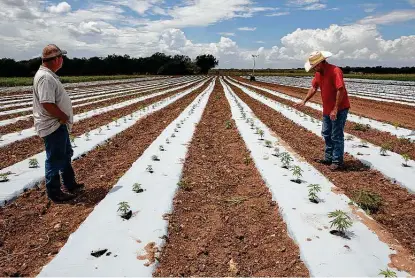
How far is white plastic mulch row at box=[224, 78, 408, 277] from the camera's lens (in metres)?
2.78

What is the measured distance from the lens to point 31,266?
2.93 meters

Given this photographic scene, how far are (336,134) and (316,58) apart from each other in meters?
1.28

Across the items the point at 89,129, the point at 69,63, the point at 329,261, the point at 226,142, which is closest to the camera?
the point at 329,261

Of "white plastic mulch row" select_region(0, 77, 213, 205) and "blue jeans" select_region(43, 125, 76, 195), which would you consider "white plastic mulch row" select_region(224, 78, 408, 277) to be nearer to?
"blue jeans" select_region(43, 125, 76, 195)

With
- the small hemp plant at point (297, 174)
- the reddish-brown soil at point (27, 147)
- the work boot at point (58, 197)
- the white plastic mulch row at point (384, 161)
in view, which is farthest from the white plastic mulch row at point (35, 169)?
the white plastic mulch row at point (384, 161)

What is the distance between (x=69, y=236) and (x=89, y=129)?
19.7 feet

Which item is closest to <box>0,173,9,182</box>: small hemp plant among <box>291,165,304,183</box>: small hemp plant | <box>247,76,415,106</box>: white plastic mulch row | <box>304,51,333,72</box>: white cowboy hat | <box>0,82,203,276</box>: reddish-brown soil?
<box>0,82,203,276</box>: reddish-brown soil

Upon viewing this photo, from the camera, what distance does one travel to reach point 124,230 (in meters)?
3.37

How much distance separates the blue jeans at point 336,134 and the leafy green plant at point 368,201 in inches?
52.6

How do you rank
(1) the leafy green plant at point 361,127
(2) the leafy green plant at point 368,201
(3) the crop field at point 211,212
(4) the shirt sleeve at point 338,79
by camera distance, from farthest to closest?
(1) the leafy green plant at point 361,127 < (4) the shirt sleeve at point 338,79 < (2) the leafy green plant at point 368,201 < (3) the crop field at point 211,212

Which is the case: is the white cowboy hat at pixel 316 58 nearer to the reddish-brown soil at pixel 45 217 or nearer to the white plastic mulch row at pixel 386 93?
the reddish-brown soil at pixel 45 217

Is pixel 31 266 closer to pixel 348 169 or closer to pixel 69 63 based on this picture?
pixel 348 169

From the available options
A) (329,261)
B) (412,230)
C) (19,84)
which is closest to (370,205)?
(412,230)

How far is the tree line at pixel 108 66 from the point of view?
186ft
